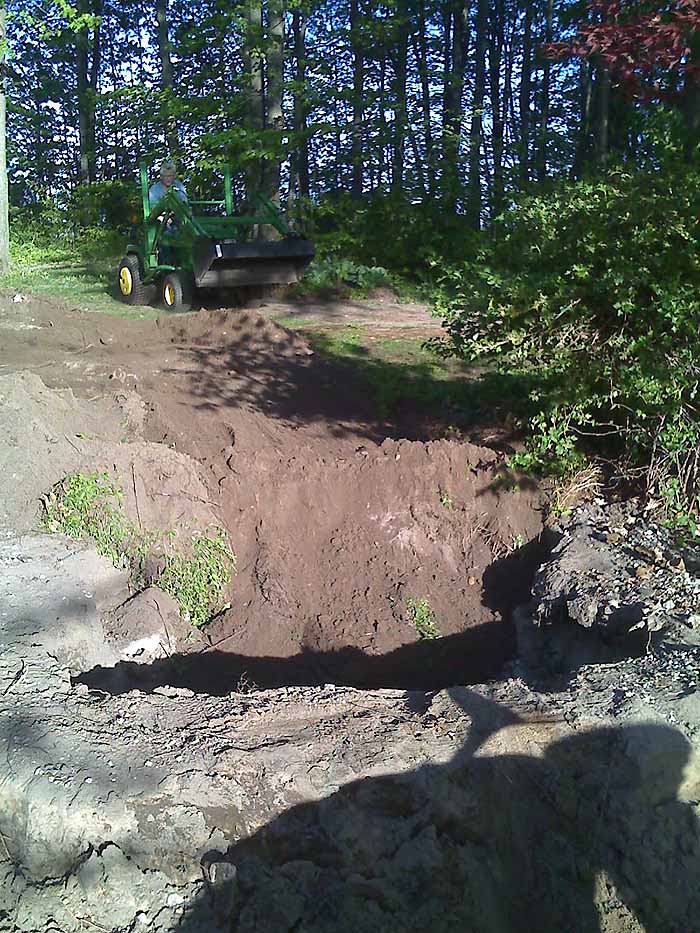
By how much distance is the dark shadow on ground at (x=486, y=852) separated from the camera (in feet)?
11.2

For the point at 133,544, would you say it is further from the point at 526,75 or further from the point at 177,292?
the point at 526,75

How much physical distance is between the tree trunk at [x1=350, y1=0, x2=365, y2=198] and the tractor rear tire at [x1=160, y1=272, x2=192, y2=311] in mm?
8359

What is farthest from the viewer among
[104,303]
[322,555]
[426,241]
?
[426,241]

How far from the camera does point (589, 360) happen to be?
641cm

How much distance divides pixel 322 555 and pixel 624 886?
12.4 feet

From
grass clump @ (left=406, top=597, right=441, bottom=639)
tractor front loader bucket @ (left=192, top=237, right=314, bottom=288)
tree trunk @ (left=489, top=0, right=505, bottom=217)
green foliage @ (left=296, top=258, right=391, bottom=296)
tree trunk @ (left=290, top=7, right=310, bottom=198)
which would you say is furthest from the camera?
tree trunk @ (left=489, top=0, right=505, bottom=217)

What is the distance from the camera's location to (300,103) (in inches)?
755

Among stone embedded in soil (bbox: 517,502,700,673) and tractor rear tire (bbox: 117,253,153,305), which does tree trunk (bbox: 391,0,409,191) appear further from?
stone embedded in soil (bbox: 517,502,700,673)

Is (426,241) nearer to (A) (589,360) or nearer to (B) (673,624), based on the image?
(A) (589,360)

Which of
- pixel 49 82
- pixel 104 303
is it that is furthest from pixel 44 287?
pixel 49 82

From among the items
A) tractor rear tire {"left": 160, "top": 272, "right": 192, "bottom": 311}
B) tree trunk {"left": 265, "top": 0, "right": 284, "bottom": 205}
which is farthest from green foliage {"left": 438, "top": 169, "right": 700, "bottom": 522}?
tree trunk {"left": 265, "top": 0, "right": 284, "bottom": 205}

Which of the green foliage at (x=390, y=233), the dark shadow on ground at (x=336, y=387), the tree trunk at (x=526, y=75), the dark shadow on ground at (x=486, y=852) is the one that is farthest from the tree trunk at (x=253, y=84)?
the dark shadow on ground at (x=486, y=852)

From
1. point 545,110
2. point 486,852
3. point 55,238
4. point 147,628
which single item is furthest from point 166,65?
point 486,852

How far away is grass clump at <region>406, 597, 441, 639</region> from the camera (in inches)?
254
